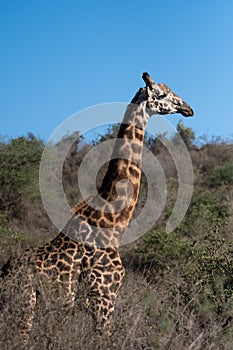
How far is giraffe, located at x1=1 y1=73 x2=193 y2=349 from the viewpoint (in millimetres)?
5270

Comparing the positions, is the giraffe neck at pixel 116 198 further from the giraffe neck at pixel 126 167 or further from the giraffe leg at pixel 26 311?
the giraffe leg at pixel 26 311

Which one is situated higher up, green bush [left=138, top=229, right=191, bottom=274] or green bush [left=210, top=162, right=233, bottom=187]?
green bush [left=210, top=162, right=233, bottom=187]

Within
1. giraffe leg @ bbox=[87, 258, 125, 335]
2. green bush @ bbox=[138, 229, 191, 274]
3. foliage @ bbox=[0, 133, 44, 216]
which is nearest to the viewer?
giraffe leg @ bbox=[87, 258, 125, 335]

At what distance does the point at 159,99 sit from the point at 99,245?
1.71 m

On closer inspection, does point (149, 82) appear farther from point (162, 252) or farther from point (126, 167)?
point (162, 252)

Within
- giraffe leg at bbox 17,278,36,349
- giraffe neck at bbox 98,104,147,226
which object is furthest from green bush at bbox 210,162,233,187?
giraffe leg at bbox 17,278,36,349

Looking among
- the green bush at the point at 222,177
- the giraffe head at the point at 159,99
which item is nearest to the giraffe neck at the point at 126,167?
the giraffe head at the point at 159,99

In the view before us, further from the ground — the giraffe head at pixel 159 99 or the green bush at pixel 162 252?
the giraffe head at pixel 159 99

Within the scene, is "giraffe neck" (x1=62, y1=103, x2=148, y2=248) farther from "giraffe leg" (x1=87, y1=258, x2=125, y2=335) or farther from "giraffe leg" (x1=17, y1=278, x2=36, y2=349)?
"giraffe leg" (x1=17, y1=278, x2=36, y2=349)

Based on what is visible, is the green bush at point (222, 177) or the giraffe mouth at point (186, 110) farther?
the green bush at point (222, 177)

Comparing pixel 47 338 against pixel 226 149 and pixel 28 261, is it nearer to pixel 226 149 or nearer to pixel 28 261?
pixel 28 261

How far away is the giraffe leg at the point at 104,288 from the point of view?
546 centimetres

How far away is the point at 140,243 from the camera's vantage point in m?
13.8

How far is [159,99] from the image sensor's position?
6543mm
